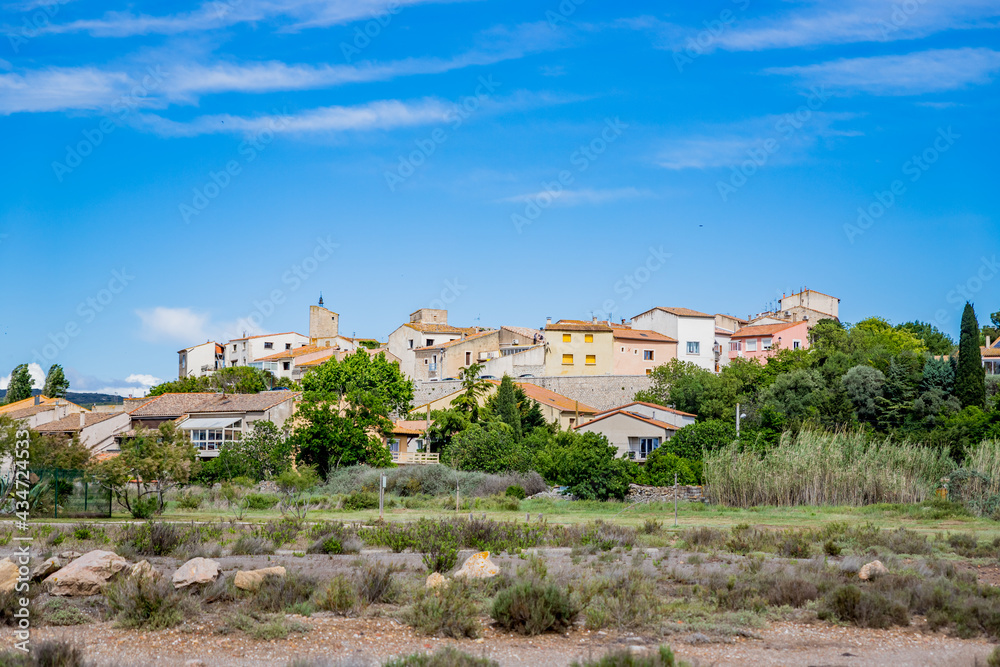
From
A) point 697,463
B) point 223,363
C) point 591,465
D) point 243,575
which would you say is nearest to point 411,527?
point 243,575

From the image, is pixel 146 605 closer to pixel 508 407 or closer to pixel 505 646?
pixel 505 646

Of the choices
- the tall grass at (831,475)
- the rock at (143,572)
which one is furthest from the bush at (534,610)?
the tall grass at (831,475)

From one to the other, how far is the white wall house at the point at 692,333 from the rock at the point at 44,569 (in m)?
64.0

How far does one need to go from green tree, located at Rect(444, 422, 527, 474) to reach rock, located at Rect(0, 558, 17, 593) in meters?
33.2

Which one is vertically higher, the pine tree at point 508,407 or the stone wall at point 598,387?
the stone wall at point 598,387

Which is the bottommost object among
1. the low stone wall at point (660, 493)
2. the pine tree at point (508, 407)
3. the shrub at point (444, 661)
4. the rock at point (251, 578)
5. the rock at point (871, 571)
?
the low stone wall at point (660, 493)

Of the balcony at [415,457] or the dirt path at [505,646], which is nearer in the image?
the dirt path at [505,646]

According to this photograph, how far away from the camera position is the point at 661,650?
32.2 feet

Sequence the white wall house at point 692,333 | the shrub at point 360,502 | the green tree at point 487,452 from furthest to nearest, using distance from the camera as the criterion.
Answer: the white wall house at point 692,333 < the green tree at point 487,452 < the shrub at point 360,502

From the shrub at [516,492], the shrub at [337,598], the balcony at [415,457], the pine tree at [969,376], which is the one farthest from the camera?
the balcony at [415,457]

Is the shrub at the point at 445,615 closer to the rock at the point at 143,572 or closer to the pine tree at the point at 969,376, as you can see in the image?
the rock at the point at 143,572

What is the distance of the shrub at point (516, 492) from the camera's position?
40.0 m

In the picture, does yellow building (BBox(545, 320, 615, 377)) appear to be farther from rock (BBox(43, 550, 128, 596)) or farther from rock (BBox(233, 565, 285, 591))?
rock (BBox(43, 550, 128, 596))

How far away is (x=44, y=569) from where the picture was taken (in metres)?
14.3
